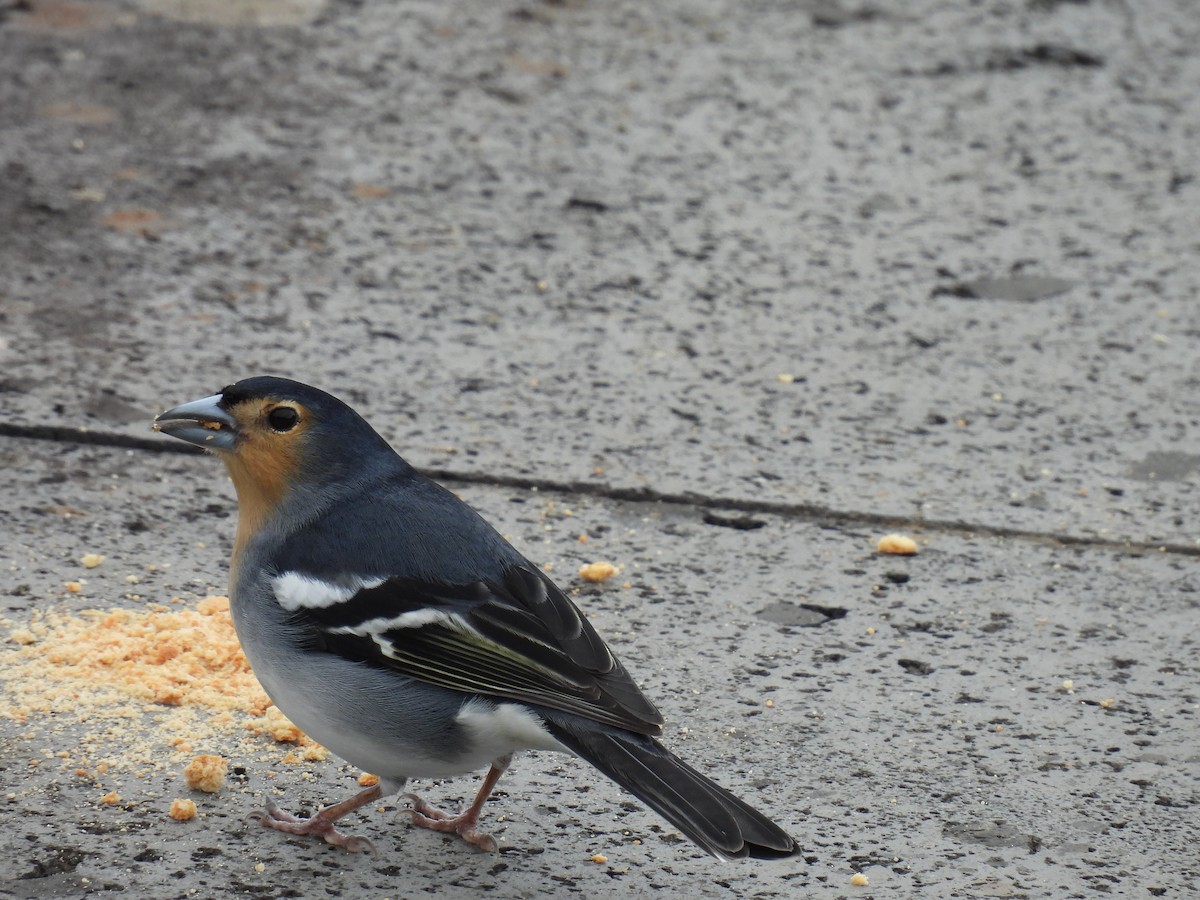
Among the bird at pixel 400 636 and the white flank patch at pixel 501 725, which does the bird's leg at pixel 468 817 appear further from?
the white flank patch at pixel 501 725

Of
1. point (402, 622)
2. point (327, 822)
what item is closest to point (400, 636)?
point (402, 622)

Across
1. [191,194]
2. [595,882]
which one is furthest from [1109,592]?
[191,194]

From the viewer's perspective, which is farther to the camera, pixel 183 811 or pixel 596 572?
pixel 596 572

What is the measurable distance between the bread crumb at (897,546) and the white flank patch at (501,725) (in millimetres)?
1497

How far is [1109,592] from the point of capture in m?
4.28

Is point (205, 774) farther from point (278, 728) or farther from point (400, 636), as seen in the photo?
point (400, 636)

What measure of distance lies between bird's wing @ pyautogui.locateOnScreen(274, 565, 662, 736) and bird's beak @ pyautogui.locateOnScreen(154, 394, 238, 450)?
1.15 feet

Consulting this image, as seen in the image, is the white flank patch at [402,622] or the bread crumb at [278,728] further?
the bread crumb at [278,728]

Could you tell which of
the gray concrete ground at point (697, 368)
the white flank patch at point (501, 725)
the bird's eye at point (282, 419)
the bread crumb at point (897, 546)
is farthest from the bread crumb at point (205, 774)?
the bread crumb at point (897, 546)

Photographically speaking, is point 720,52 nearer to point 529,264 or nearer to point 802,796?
point 529,264

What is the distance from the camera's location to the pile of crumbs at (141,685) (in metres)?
3.58

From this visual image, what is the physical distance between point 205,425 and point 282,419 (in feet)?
0.53

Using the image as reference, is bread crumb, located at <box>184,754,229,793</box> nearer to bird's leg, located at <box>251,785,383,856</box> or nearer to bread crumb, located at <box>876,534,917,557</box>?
bird's leg, located at <box>251,785,383,856</box>

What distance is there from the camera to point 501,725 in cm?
317
